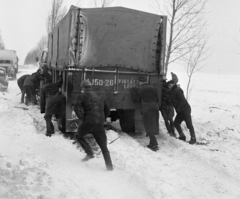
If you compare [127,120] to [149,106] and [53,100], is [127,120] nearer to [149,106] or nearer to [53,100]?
[149,106]

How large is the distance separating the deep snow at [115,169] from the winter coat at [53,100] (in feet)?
1.90

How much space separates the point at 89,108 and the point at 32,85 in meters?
6.69

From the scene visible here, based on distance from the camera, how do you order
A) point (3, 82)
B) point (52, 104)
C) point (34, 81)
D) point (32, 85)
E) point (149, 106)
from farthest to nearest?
1. point (3, 82)
2. point (34, 81)
3. point (32, 85)
4. point (52, 104)
5. point (149, 106)

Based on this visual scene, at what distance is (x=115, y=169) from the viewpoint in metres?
5.33

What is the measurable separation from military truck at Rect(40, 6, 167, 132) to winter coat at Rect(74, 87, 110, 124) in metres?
1.63

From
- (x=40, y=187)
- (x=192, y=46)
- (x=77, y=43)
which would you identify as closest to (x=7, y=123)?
(x=77, y=43)

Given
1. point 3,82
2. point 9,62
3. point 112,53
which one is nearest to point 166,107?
point 112,53

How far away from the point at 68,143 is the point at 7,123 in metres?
2.20

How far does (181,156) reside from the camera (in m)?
6.54

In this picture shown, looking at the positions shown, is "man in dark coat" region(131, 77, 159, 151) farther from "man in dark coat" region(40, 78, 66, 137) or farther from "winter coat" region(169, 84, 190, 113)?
"man in dark coat" region(40, 78, 66, 137)

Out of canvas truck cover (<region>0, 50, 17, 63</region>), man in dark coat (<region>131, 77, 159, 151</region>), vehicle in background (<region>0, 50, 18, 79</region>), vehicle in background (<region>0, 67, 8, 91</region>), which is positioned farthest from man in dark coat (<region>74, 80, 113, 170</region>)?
canvas truck cover (<region>0, 50, 17, 63</region>)

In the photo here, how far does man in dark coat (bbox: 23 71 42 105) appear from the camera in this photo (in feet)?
37.2

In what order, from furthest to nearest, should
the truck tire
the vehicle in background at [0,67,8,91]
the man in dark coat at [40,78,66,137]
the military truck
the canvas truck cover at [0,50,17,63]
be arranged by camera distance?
the canvas truck cover at [0,50,17,63]
the vehicle in background at [0,67,8,91]
the truck tire
the man in dark coat at [40,78,66,137]
the military truck

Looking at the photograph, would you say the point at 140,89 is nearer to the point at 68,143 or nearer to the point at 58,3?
the point at 68,143
